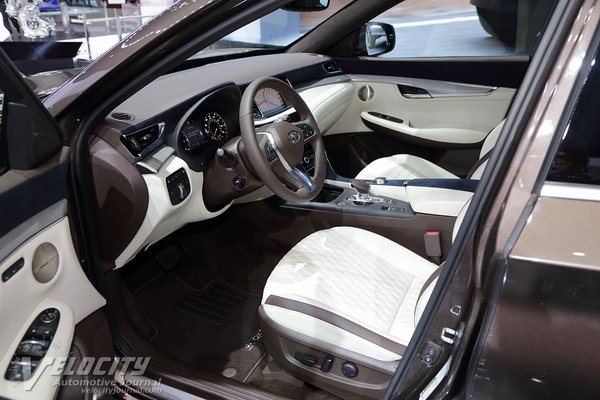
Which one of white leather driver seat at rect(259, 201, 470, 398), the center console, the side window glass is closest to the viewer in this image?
white leather driver seat at rect(259, 201, 470, 398)

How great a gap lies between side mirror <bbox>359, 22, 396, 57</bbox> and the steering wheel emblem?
4.92 ft

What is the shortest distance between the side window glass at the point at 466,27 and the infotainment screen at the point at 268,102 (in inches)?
43.1

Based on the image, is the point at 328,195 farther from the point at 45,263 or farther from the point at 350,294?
the point at 45,263

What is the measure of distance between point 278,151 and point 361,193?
62cm

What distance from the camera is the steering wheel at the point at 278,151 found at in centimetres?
145

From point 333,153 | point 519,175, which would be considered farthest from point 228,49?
point 519,175

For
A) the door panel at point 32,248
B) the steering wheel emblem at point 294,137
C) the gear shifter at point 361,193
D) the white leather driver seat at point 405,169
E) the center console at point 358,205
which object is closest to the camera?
the door panel at point 32,248

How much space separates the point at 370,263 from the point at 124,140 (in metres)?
0.83

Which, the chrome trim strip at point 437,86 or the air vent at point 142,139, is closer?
the air vent at point 142,139

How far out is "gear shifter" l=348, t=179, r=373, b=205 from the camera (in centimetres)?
206

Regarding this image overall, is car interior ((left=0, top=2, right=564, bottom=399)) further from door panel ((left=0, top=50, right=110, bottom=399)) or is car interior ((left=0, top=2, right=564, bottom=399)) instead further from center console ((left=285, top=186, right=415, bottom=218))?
door panel ((left=0, top=50, right=110, bottom=399))

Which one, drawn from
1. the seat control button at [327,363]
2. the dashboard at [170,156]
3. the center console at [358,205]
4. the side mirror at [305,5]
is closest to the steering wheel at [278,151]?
the dashboard at [170,156]

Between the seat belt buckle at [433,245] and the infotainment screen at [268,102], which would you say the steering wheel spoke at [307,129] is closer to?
the infotainment screen at [268,102]

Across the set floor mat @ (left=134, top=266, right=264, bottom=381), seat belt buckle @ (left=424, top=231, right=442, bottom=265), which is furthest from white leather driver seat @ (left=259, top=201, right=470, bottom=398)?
floor mat @ (left=134, top=266, right=264, bottom=381)
